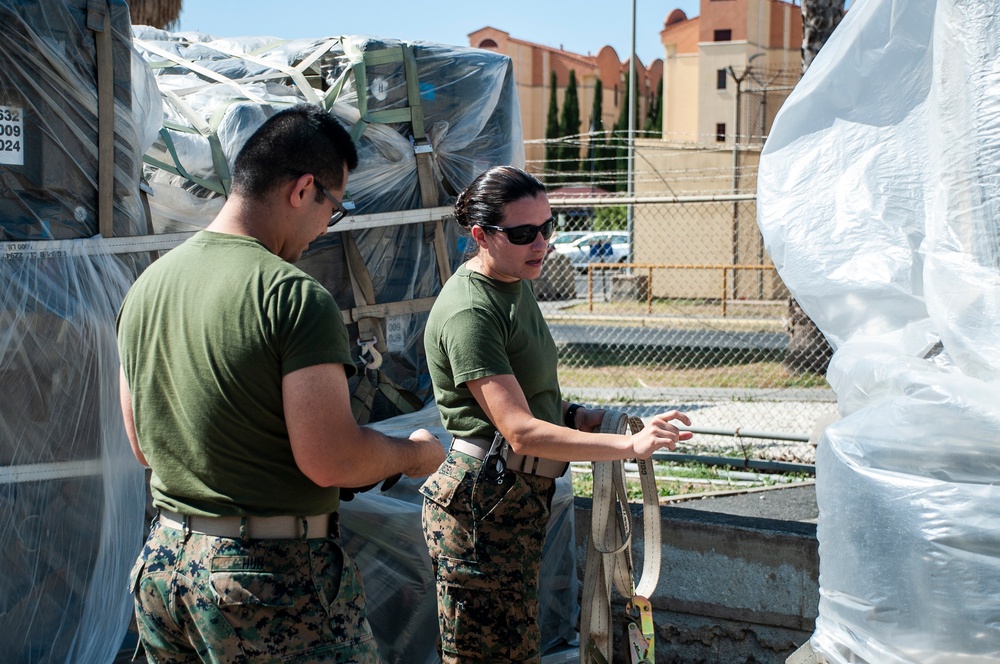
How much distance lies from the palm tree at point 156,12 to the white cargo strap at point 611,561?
7237 millimetres

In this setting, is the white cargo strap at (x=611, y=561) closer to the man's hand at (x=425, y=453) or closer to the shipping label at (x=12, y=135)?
the man's hand at (x=425, y=453)

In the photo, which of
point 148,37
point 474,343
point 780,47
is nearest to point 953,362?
point 474,343

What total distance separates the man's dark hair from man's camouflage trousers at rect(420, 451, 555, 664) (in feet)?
3.04

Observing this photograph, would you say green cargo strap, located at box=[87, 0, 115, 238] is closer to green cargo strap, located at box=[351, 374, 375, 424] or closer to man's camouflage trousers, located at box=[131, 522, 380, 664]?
green cargo strap, located at box=[351, 374, 375, 424]

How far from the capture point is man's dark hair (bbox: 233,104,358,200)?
205 cm

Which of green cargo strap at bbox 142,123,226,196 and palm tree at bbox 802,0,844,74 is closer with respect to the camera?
green cargo strap at bbox 142,123,226,196

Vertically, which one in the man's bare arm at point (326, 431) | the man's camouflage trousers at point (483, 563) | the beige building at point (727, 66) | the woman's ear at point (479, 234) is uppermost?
the beige building at point (727, 66)

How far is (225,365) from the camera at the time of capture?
A: 193 centimetres

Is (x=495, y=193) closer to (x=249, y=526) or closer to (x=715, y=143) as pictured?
(x=249, y=526)

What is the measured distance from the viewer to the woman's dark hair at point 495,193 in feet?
8.73

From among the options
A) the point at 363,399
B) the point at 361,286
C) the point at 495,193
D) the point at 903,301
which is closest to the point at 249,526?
the point at 495,193

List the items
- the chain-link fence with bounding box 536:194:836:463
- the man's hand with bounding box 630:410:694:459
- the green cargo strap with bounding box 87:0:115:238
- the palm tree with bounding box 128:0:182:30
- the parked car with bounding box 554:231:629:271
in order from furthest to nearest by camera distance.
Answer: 1. the parked car with bounding box 554:231:629:271
2. the palm tree with bounding box 128:0:182:30
3. the chain-link fence with bounding box 536:194:836:463
4. the green cargo strap with bounding box 87:0:115:238
5. the man's hand with bounding box 630:410:694:459

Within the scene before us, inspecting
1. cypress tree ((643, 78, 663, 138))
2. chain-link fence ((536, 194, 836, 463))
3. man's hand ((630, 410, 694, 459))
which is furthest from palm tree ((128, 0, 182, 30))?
cypress tree ((643, 78, 663, 138))

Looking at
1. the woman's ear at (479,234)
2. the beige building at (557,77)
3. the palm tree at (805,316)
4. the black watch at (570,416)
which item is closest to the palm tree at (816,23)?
the palm tree at (805,316)
